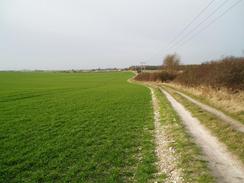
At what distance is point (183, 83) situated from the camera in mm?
39062

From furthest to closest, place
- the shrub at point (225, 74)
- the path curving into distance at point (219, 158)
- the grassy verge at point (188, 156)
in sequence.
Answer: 1. the shrub at point (225, 74)
2. the grassy verge at point (188, 156)
3. the path curving into distance at point (219, 158)

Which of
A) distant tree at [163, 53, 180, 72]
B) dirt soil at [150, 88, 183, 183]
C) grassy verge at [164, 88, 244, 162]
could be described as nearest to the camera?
dirt soil at [150, 88, 183, 183]

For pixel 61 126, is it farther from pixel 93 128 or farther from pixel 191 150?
pixel 191 150

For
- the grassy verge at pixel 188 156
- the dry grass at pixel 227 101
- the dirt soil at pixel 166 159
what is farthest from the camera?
the dry grass at pixel 227 101

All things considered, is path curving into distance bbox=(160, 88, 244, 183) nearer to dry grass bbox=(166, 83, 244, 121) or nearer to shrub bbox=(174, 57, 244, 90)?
dry grass bbox=(166, 83, 244, 121)

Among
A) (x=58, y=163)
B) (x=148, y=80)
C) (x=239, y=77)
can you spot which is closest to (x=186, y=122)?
(x=58, y=163)

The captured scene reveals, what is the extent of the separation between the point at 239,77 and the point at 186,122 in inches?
468

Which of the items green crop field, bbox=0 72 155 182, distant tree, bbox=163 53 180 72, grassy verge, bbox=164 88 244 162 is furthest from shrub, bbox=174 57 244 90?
distant tree, bbox=163 53 180 72

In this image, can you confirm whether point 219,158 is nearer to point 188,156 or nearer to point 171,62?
point 188,156

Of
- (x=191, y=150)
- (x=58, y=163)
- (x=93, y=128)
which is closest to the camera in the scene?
(x=58, y=163)

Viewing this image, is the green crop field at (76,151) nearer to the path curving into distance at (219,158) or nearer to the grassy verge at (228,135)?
the path curving into distance at (219,158)

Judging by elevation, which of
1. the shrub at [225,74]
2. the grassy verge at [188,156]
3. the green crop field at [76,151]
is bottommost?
the green crop field at [76,151]

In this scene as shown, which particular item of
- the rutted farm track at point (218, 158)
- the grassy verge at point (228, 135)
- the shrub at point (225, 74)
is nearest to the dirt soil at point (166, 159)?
the rutted farm track at point (218, 158)

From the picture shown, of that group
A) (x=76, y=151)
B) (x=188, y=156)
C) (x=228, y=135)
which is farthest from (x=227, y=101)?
(x=76, y=151)
